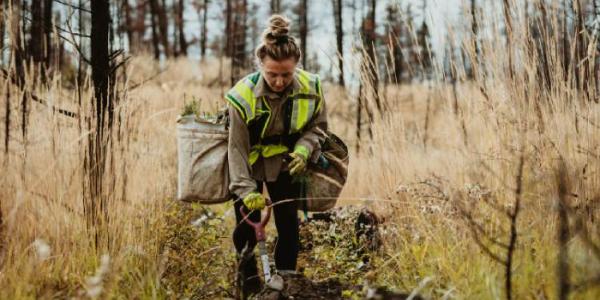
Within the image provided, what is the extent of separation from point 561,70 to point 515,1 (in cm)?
41

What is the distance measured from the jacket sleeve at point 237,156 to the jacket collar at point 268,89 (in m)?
0.15

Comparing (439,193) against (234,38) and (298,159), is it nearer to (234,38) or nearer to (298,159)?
(298,159)

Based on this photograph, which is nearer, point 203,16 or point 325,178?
point 325,178

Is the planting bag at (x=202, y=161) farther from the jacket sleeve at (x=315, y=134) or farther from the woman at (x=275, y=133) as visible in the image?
the jacket sleeve at (x=315, y=134)

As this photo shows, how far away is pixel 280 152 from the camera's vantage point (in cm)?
264

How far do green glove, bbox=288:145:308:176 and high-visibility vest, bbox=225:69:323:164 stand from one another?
148 mm

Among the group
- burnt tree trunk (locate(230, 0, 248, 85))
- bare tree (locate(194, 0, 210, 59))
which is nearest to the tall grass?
burnt tree trunk (locate(230, 0, 248, 85))

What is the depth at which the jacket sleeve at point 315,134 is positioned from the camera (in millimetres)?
2623

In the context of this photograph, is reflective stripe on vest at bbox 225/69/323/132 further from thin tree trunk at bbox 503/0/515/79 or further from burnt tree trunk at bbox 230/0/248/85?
burnt tree trunk at bbox 230/0/248/85

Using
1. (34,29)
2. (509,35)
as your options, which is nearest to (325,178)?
(509,35)

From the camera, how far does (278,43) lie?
95.7 inches

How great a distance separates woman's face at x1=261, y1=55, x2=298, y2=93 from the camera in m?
2.45

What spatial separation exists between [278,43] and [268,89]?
0.83 ft

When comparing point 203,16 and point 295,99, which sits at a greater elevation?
point 203,16
